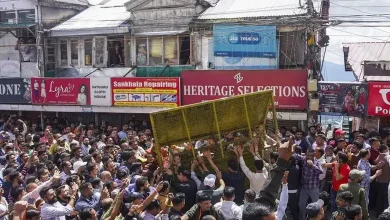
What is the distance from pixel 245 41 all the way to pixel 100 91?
225 inches

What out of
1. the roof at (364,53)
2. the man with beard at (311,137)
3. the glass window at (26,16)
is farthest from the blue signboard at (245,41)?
the glass window at (26,16)

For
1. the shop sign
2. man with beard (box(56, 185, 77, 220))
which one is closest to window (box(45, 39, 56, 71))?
the shop sign

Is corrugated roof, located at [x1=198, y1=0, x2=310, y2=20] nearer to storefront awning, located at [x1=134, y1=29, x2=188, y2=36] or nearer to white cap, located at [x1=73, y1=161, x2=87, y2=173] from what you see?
storefront awning, located at [x1=134, y1=29, x2=188, y2=36]

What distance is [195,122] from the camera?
9.41 meters

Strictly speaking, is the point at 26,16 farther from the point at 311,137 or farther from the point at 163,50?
the point at 311,137

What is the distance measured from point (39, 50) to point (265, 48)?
1023 cm

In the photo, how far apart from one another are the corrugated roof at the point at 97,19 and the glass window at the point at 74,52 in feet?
A: 2.46

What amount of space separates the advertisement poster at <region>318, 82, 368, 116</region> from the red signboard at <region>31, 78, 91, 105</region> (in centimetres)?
893

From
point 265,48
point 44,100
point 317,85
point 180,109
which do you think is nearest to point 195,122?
point 180,109

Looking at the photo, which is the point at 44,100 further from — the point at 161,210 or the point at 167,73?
the point at 161,210

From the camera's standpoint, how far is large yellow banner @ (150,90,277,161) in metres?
9.12

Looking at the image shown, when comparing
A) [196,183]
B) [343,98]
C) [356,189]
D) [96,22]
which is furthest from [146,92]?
[356,189]

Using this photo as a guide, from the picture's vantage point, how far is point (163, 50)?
1938cm

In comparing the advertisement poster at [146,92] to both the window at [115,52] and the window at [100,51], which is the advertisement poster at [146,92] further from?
the window at [100,51]
